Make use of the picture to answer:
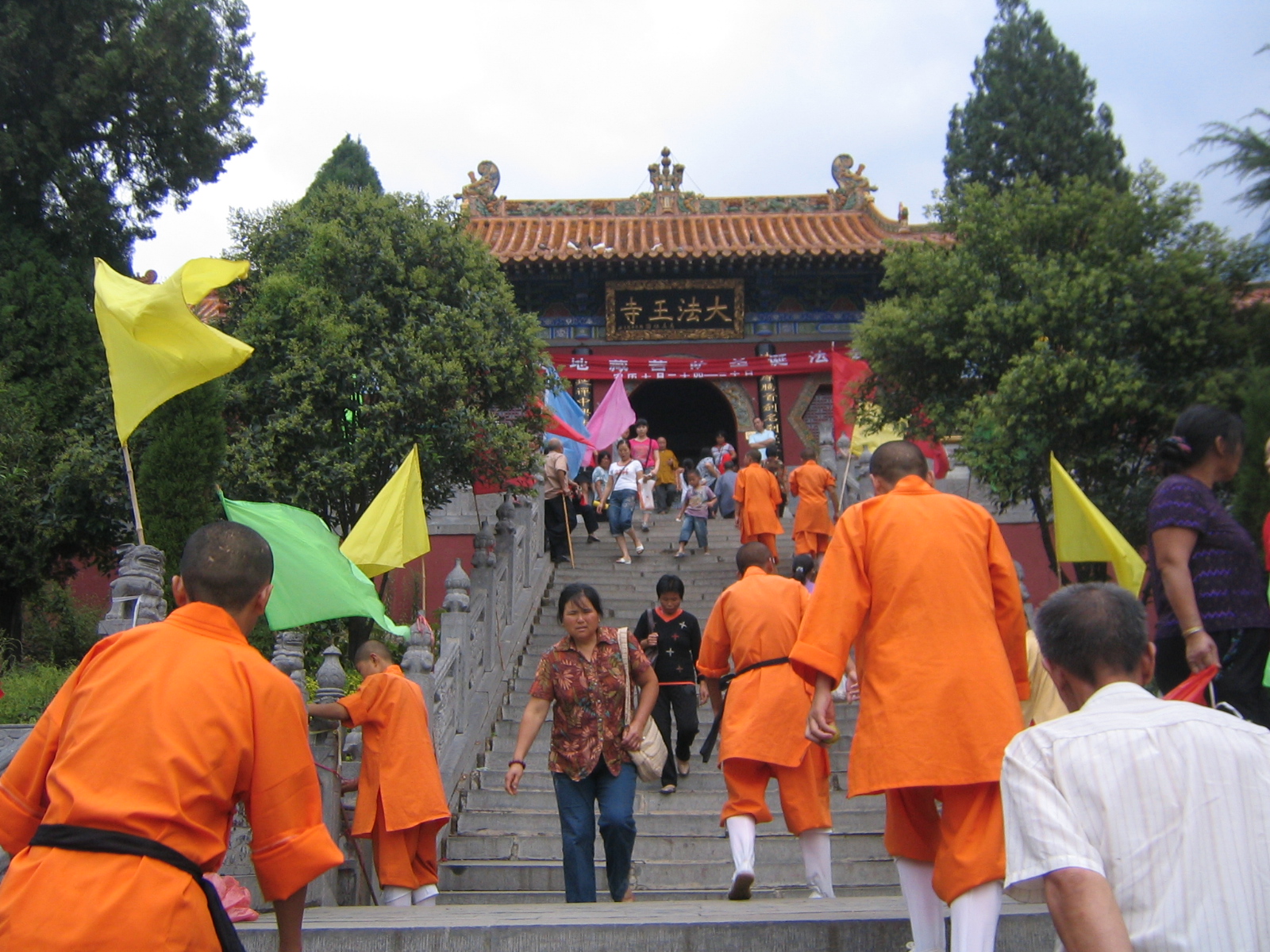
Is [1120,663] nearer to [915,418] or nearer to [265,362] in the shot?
[265,362]

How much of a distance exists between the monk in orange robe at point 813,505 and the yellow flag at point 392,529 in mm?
5075

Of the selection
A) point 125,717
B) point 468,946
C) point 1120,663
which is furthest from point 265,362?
point 1120,663

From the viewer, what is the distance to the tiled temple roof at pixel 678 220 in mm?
18438

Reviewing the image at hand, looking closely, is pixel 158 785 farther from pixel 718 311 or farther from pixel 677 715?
pixel 718 311

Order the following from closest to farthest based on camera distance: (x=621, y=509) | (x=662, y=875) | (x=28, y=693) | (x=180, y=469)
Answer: (x=662, y=875), (x=28, y=693), (x=180, y=469), (x=621, y=509)

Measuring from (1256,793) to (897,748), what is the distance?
143 cm

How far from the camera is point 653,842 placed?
666 centimetres

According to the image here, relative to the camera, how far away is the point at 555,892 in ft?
20.6

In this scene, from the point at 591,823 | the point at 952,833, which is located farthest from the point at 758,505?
the point at 952,833

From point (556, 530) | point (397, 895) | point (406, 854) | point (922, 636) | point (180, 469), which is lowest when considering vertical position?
point (397, 895)

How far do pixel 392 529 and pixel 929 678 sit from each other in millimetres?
4180

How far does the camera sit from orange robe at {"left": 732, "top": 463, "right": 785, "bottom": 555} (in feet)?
37.3

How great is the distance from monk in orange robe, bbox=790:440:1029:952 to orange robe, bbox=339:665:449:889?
247cm

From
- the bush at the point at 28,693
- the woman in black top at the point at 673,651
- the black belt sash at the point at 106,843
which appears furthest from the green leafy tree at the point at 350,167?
the black belt sash at the point at 106,843
